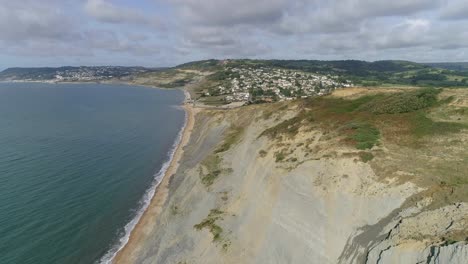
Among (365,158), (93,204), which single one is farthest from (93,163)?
(365,158)

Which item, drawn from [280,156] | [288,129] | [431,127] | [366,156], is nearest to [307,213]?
[366,156]

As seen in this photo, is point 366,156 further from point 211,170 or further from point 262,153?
point 211,170

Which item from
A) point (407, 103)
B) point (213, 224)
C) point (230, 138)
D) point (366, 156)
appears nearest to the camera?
point (366, 156)

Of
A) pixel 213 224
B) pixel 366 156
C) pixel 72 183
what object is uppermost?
pixel 366 156

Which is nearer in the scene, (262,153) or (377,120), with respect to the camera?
(377,120)

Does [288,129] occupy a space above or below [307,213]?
above
